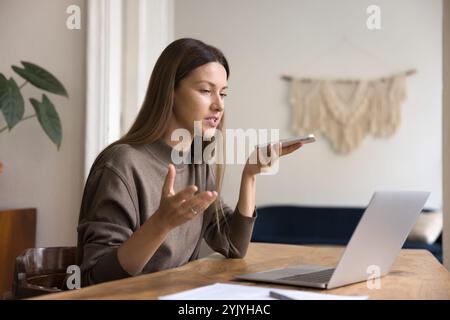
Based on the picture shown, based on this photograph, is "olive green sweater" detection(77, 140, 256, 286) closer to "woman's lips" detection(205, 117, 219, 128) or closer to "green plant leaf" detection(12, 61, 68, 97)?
"woman's lips" detection(205, 117, 219, 128)

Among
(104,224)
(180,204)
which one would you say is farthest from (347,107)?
(180,204)

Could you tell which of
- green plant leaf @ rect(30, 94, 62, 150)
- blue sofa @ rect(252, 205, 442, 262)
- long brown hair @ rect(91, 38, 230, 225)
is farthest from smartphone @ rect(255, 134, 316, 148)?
blue sofa @ rect(252, 205, 442, 262)

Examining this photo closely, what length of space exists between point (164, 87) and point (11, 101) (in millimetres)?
1309

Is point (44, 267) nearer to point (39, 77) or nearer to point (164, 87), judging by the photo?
point (164, 87)

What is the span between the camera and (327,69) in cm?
560

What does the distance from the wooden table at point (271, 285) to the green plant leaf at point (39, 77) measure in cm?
134

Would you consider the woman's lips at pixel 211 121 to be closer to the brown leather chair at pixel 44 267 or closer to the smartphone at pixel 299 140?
the smartphone at pixel 299 140

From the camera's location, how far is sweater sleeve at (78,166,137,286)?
1492 mm

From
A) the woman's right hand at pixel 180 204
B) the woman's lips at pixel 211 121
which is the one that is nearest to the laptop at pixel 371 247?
the woman's right hand at pixel 180 204

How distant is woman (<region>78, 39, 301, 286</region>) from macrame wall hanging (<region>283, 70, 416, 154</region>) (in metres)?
3.56

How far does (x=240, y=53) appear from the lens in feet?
18.7

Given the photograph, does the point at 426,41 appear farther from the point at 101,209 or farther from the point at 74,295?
the point at 74,295

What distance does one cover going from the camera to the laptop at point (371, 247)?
128 centimetres

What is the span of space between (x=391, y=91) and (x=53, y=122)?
3.36 metres
